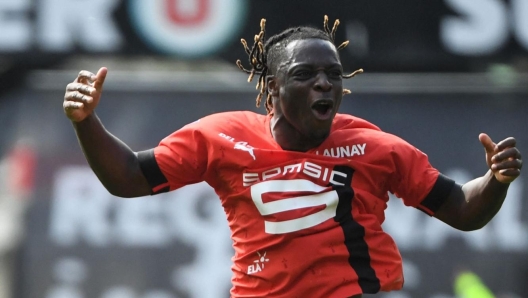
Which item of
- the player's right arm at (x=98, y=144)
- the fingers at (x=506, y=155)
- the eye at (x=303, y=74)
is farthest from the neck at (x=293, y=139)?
the fingers at (x=506, y=155)

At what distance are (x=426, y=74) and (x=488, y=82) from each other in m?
0.44

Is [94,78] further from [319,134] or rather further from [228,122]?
[319,134]

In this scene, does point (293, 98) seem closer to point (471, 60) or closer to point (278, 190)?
point (278, 190)

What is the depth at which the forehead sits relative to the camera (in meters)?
3.88

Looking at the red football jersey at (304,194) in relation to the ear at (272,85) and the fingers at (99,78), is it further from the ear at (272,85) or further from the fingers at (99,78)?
the fingers at (99,78)

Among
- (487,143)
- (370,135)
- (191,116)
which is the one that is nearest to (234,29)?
(191,116)

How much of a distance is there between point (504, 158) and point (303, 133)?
741 millimetres

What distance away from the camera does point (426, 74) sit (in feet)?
24.2

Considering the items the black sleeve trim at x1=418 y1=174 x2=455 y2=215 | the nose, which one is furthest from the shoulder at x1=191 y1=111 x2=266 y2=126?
the black sleeve trim at x1=418 y1=174 x2=455 y2=215

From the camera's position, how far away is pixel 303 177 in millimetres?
3850

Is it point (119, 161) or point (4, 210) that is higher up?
point (119, 161)

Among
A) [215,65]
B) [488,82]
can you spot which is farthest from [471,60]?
[215,65]

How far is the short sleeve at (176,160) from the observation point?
3916mm

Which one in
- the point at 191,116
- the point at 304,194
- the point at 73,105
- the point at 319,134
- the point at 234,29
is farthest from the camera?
the point at 191,116
